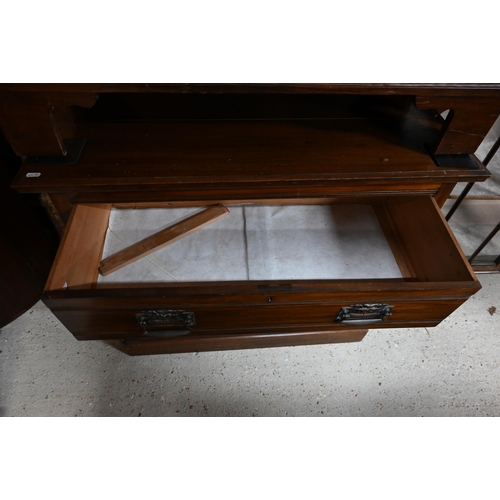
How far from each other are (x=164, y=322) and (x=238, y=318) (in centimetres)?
15

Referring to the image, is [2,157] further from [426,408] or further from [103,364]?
[426,408]

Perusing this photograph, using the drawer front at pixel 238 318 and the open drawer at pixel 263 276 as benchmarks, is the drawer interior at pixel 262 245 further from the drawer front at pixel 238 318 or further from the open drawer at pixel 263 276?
the drawer front at pixel 238 318

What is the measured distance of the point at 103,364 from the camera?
41.8 inches

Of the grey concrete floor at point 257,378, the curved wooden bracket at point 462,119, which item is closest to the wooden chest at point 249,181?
the curved wooden bracket at point 462,119

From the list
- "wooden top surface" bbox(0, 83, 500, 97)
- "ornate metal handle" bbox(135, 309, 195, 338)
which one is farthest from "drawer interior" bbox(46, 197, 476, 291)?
"wooden top surface" bbox(0, 83, 500, 97)

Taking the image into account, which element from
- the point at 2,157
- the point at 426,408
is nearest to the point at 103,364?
the point at 2,157

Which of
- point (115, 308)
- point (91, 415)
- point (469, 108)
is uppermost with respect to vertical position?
point (469, 108)

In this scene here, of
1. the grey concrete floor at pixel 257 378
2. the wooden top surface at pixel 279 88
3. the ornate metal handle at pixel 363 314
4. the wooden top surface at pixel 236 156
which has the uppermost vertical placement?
the wooden top surface at pixel 279 88

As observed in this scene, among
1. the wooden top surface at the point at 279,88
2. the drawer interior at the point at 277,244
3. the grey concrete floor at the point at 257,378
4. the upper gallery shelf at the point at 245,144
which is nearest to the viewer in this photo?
the wooden top surface at the point at 279,88

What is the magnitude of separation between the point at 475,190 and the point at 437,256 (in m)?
0.71

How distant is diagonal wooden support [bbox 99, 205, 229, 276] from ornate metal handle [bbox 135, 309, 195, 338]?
0.67ft

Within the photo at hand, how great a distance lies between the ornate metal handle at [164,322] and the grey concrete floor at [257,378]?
0.31 meters

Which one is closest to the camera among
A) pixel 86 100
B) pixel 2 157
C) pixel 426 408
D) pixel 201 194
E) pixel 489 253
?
pixel 86 100

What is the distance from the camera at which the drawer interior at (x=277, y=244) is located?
86cm
